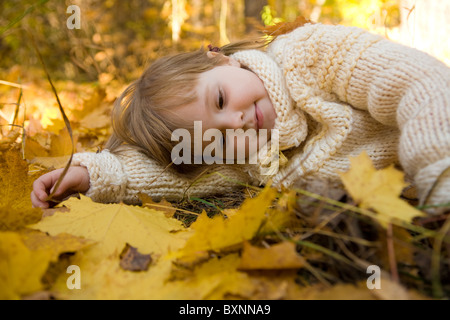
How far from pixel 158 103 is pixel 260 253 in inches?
31.5

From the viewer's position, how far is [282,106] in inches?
48.7

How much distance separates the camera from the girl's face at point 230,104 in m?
1.21

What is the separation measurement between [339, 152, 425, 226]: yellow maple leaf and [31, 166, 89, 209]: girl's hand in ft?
2.63

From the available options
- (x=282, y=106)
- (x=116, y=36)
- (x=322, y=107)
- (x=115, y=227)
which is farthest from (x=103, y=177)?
(x=116, y=36)

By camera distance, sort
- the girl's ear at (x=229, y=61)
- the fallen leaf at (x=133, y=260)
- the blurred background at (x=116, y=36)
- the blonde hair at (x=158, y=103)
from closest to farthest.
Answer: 1. the fallen leaf at (x=133, y=260)
2. the blonde hair at (x=158, y=103)
3. the girl's ear at (x=229, y=61)
4. the blurred background at (x=116, y=36)

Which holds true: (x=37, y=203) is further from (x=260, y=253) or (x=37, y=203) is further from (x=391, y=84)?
(x=391, y=84)

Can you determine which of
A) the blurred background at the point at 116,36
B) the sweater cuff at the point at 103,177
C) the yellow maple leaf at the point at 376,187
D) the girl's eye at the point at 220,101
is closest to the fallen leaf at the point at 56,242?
the sweater cuff at the point at 103,177

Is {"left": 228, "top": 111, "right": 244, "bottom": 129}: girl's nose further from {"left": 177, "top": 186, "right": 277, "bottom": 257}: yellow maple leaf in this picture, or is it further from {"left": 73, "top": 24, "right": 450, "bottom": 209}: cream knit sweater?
{"left": 177, "top": 186, "right": 277, "bottom": 257}: yellow maple leaf

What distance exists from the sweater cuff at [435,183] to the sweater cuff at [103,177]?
88cm

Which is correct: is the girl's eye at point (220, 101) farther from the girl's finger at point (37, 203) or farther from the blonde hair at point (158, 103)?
the girl's finger at point (37, 203)

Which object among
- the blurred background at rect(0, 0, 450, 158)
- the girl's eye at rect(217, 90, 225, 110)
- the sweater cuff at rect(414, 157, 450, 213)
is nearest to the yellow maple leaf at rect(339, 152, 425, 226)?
the sweater cuff at rect(414, 157, 450, 213)

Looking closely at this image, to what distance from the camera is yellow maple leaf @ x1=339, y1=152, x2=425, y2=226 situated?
0.61 m

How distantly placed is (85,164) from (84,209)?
34cm

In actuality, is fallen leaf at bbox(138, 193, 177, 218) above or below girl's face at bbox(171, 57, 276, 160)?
below
